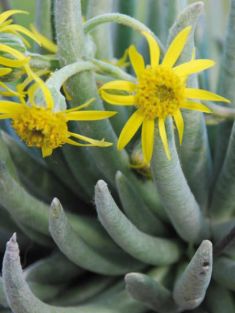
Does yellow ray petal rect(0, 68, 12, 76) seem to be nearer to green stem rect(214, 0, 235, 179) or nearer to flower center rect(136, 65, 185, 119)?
flower center rect(136, 65, 185, 119)

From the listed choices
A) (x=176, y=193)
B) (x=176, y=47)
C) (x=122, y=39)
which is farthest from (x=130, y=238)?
(x=122, y=39)

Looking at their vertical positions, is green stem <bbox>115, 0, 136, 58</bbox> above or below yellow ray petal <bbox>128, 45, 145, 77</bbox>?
below

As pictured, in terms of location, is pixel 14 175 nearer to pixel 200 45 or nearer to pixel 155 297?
pixel 155 297

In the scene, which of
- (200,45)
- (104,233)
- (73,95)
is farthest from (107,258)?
(200,45)

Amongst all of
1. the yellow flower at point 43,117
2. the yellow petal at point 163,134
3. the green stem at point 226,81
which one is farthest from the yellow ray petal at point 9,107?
the green stem at point 226,81

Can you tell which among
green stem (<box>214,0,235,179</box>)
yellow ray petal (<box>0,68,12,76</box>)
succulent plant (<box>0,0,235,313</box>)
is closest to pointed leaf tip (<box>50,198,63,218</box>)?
succulent plant (<box>0,0,235,313</box>)

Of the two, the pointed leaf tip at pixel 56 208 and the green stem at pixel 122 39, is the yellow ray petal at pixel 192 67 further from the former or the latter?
the green stem at pixel 122 39

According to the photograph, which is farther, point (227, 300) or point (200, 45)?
point (200, 45)
